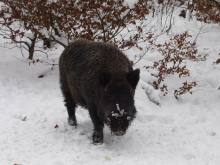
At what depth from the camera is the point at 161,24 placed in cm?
1399

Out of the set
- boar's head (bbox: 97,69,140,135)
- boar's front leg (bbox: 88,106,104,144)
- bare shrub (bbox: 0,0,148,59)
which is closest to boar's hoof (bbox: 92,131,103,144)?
boar's front leg (bbox: 88,106,104,144)

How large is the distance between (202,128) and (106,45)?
2.24 m

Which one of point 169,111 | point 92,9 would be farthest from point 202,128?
point 92,9

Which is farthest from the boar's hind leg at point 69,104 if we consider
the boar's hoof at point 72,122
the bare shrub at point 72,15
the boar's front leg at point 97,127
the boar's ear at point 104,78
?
the bare shrub at point 72,15

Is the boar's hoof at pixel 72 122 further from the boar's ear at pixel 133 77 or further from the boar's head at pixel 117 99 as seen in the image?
the boar's ear at pixel 133 77

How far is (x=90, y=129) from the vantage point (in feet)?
24.3

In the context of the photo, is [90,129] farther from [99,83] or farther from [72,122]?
[99,83]

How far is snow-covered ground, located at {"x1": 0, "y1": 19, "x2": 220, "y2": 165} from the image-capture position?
6430 mm

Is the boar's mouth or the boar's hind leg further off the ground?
the boar's mouth

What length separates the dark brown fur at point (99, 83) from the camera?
20.4 feet

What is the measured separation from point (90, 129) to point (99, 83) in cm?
117

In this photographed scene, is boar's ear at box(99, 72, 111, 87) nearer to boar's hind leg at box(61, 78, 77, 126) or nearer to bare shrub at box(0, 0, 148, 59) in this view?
boar's hind leg at box(61, 78, 77, 126)

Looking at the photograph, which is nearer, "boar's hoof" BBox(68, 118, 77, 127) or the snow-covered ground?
the snow-covered ground

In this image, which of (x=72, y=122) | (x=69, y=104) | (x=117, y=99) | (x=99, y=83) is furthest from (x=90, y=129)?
(x=117, y=99)
